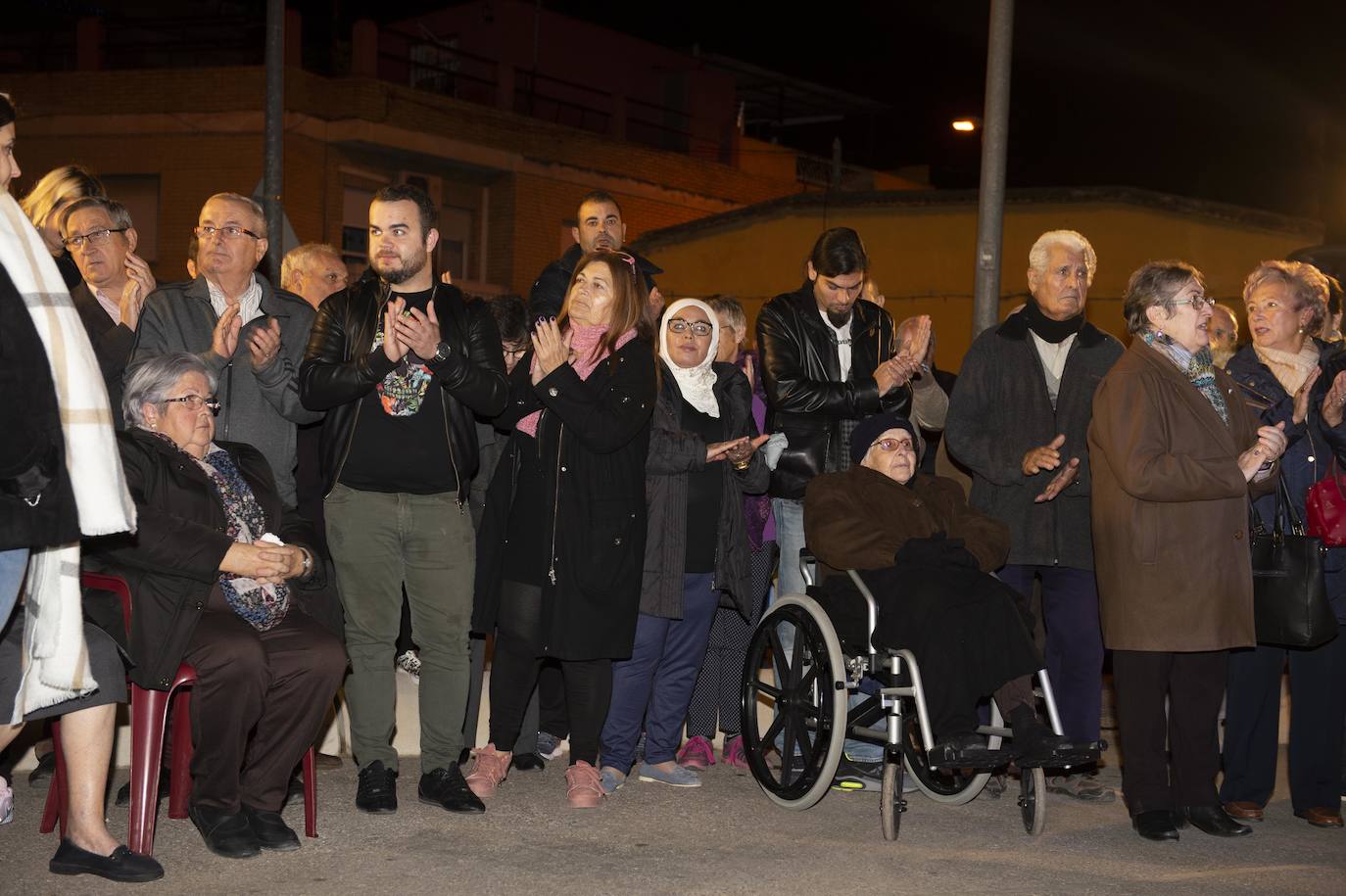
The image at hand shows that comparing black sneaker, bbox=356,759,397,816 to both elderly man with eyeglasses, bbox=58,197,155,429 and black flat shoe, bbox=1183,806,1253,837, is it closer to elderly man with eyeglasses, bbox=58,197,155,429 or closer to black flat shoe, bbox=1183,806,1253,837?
elderly man with eyeglasses, bbox=58,197,155,429

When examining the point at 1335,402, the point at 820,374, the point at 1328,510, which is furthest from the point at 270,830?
the point at 1335,402

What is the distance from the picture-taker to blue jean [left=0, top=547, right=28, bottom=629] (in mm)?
3312

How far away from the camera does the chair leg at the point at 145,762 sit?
4352 millimetres

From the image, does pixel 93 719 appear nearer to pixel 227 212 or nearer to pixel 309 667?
pixel 309 667

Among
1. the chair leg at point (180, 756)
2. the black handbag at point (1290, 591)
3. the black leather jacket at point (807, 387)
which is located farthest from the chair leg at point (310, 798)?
the black handbag at point (1290, 591)

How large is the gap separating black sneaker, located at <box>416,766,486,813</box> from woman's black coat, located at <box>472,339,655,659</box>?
1.80ft

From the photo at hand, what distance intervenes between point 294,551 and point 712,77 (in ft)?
91.9

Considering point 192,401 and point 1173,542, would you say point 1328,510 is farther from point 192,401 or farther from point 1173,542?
point 192,401

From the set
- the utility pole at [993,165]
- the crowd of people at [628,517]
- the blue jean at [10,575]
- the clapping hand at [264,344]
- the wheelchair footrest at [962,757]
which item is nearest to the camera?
the blue jean at [10,575]

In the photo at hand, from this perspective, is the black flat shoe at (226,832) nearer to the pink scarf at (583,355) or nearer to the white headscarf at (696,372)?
the pink scarf at (583,355)

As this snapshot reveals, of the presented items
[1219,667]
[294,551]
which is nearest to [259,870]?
[294,551]

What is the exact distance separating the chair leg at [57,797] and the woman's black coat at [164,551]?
28cm

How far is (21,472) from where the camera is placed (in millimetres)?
3084

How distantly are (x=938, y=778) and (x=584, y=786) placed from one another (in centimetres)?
132
